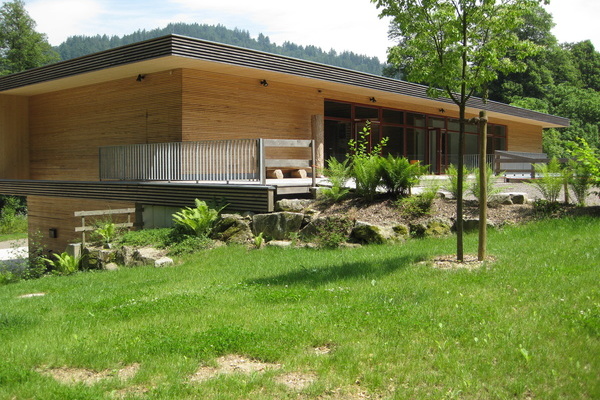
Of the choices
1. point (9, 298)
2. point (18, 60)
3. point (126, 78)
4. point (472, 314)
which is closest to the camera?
point (472, 314)

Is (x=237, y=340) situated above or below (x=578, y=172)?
below

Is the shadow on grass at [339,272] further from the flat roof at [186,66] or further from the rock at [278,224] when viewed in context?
the flat roof at [186,66]

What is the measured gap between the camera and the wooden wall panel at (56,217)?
2059 cm

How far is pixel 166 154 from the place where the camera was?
49.3ft

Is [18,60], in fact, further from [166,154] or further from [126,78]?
[166,154]

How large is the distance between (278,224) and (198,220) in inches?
68.7

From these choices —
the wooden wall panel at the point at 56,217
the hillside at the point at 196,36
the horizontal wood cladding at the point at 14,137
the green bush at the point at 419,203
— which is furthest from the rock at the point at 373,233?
the hillside at the point at 196,36

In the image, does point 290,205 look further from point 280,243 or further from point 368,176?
point 368,176

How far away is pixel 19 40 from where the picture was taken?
52.9 meters

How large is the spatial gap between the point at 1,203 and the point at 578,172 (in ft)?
142

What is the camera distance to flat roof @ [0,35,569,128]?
48.9 feet

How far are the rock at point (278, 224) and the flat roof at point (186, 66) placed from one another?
507 cm

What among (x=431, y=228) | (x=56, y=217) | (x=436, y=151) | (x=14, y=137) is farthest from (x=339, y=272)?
(x=436, y=151)

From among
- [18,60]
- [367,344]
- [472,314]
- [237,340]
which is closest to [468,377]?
[367,344]
